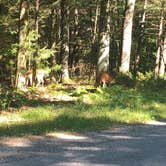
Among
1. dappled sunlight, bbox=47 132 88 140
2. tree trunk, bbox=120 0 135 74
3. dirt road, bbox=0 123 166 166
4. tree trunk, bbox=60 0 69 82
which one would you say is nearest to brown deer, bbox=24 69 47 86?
tree trunk, bbox=120 0 135 74

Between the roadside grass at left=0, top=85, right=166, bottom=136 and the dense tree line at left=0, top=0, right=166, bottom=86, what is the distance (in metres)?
1.77

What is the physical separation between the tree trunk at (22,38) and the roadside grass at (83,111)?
1075 mm

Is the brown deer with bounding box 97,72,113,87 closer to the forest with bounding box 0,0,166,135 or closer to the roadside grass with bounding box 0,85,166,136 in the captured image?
the forest with bounding box 0,0,166,135

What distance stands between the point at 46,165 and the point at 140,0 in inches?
1341

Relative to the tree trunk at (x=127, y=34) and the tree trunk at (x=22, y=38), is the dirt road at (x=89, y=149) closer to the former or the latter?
the tree trunk at (x=22, y=38)

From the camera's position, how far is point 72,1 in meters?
33.2

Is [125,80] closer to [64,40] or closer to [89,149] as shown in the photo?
[64,40]

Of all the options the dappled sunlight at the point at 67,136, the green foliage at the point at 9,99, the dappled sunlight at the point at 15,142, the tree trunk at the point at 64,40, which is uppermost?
the tree trunk at the point at 64,40

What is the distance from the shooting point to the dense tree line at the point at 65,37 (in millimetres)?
19922

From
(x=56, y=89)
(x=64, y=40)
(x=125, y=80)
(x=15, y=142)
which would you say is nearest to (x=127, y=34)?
(x=125, y=80)

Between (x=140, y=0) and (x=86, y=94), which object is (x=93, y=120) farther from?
(x=140, y=0)

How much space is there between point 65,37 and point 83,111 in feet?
55.6

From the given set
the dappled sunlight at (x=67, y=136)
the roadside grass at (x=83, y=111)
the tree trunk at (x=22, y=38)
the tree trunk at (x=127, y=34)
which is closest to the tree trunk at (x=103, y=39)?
the tree trunk at (x=127, y=34)

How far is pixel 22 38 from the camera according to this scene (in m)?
19.6
